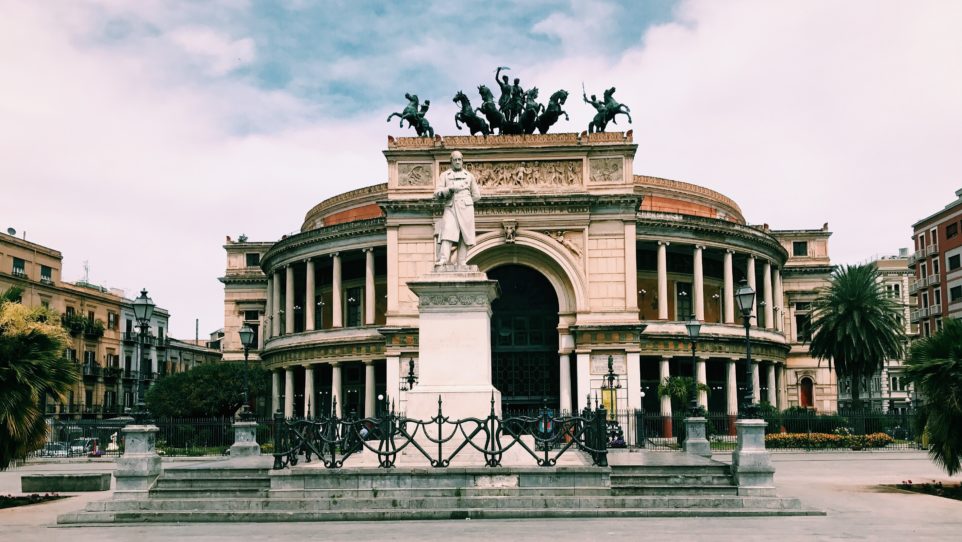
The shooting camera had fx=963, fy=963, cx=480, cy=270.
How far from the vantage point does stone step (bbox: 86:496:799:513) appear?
734 inches

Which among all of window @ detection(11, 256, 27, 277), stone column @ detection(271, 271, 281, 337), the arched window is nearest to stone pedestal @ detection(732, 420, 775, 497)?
stone column @ detection(271, 271, 281, 337)

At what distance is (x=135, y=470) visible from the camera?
20500 millimetres

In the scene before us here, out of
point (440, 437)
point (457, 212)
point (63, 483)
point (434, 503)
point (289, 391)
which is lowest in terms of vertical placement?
point (63, 483)

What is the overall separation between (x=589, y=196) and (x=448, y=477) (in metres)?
35.5

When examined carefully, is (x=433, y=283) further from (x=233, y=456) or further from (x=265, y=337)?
(x=265, y=337)

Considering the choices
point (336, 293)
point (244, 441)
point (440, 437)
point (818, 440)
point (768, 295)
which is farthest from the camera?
point (768, 295)

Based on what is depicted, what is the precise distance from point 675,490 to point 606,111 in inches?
1487

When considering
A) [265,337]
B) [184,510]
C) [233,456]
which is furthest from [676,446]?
[265,337]

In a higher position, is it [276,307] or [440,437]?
[276,307]

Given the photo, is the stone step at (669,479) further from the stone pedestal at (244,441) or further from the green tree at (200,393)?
the green tree at (200,393)

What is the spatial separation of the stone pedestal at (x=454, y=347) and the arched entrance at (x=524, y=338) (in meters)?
34.1

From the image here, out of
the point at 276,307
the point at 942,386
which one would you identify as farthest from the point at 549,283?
the point at 942,386

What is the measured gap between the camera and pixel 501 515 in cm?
1836

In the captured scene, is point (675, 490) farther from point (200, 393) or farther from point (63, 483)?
point (200, 393)
